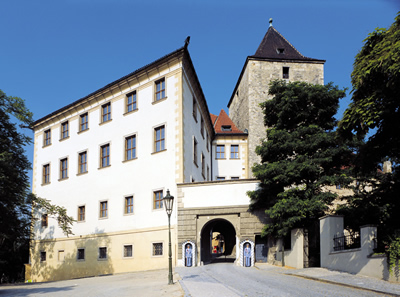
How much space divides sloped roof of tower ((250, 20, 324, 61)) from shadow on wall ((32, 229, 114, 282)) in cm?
2539

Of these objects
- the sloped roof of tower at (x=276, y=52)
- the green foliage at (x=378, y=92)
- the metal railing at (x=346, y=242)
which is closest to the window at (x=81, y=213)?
the metal railing at (x=346, y=242)

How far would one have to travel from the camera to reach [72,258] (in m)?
31.2

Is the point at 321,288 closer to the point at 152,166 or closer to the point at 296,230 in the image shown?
the point at 296,230

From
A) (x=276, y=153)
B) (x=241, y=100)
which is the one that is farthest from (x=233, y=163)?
(x=276, y=153)

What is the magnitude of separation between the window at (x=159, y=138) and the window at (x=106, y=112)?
5.10 meters

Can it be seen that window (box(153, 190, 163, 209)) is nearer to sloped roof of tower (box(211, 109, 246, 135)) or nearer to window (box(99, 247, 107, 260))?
window (box(99, 247, 107, 260))

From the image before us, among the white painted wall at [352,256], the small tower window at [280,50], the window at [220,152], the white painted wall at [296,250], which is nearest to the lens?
the white painted wall at [352,256]

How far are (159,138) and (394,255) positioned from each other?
56.9 feet

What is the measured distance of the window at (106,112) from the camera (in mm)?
32000

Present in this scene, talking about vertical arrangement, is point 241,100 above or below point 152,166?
above

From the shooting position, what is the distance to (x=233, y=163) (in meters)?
42.2

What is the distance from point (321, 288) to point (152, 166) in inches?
648

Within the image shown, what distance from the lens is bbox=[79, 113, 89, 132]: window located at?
3362cm

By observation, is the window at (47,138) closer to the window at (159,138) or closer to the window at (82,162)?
the window at (82,162)
